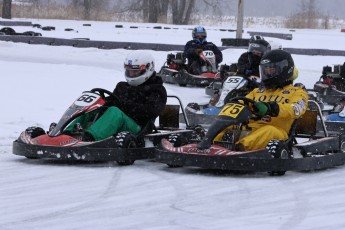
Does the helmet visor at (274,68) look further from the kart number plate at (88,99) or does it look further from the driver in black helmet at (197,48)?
the driver in black helmet at (197,48)

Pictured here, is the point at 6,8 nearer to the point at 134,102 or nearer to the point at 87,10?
the point at 87,10

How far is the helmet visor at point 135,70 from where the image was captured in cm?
835

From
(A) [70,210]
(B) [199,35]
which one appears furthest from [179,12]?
(A) [70,210]

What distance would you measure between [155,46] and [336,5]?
123990mm

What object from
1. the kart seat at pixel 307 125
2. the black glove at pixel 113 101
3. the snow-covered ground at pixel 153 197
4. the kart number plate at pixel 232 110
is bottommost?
the snow-covered ground at pixel 153 197

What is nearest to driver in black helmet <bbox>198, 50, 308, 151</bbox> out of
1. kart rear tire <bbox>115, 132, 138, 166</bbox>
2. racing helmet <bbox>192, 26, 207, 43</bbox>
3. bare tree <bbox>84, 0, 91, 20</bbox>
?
kart rear tire <bbox>115, 132, 138, 166</bbox>

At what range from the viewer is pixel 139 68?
8344 mm

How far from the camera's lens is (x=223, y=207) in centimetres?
596

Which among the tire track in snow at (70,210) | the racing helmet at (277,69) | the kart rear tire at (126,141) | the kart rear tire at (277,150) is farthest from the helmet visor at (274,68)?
the tire track in snow at (70,210)

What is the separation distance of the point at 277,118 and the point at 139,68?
4.69 ft

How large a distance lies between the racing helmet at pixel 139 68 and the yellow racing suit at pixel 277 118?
38.9 inches

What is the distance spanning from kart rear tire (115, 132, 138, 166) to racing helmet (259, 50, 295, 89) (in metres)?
1.28

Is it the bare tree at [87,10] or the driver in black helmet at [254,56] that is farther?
the bare tree at [87,10]

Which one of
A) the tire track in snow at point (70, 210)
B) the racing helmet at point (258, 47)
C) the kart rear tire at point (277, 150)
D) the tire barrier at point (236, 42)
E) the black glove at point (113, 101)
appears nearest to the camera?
the tire track in snow at point (70, 210)
